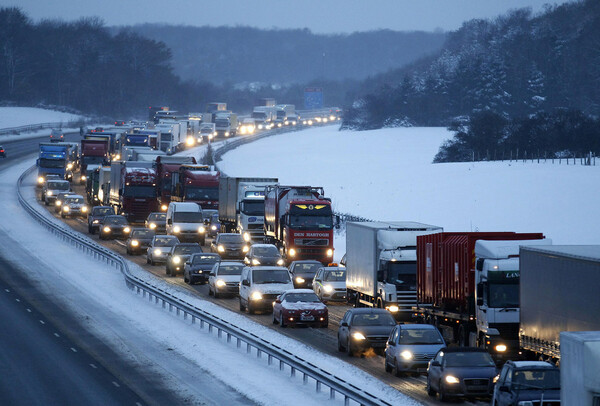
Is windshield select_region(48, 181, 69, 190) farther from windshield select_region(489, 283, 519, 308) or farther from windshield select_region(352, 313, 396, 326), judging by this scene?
windshield select_region(489, 283, 519, 308)

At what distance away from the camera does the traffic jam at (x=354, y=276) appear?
2473 centimetres

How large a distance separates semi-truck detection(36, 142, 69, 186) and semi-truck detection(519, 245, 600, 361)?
77.1m

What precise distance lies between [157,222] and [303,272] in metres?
21.7

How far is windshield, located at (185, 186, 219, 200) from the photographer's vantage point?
2719 inches

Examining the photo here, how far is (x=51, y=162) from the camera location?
328 ft

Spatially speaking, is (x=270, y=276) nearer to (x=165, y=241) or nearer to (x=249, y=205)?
(x=165, y=241)

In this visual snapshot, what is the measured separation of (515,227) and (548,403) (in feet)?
160

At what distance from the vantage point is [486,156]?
116500 millimetres

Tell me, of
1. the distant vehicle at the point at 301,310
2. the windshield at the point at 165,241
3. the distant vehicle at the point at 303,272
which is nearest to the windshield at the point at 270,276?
the distant vehicle at the point at 301,310

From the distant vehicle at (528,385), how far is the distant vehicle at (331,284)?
21352 millimetres

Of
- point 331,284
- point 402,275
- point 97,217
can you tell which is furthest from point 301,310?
point 97,217

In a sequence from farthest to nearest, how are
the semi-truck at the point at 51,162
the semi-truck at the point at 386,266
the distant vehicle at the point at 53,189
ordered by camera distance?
1. the semi-truck at the point at 51,162
2. the distant vehicle at the point at 53,189
3. the semi-truck at the point at 386,266

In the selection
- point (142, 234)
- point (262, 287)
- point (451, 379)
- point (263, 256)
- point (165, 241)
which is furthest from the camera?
point (142, 234)

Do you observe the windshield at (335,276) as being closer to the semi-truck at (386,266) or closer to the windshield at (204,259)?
the semi-truck at (386,266)
